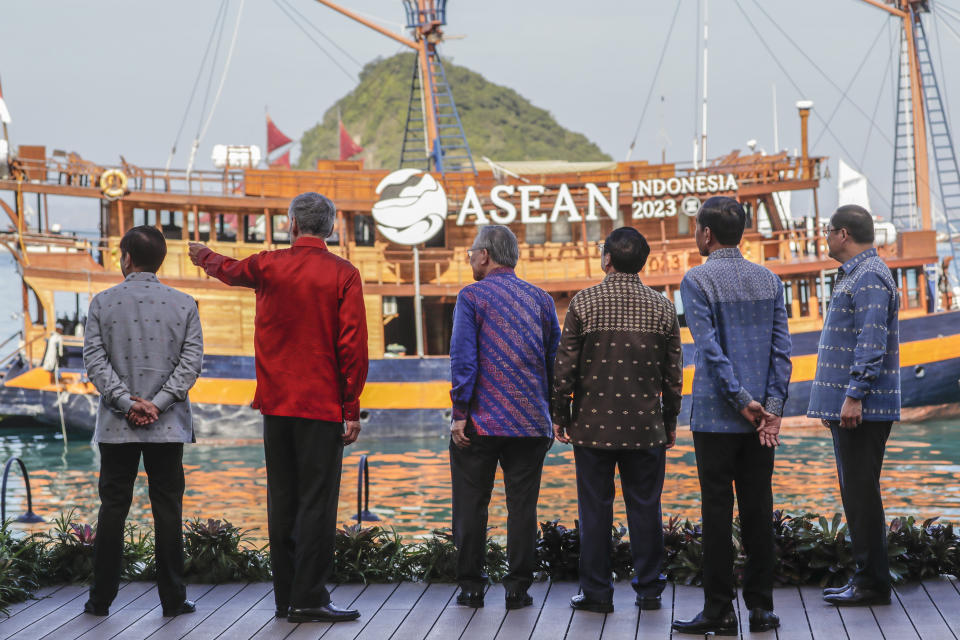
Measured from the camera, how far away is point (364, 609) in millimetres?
4941

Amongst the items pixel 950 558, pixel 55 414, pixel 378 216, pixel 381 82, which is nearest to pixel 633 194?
pixel 378 216

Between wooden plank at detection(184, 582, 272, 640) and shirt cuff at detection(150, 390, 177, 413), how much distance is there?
3.04 ft

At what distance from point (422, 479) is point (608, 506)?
432 inches

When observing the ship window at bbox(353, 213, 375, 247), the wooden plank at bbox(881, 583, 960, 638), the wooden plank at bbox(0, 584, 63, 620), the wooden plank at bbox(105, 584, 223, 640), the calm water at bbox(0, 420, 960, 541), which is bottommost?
the calm water at bbox(0, 420, 960, 541)

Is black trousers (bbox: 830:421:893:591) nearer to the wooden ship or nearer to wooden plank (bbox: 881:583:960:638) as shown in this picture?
wooden plank (bbox: 881:583:960:638)

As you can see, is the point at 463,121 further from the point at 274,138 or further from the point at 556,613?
the point at 556,613

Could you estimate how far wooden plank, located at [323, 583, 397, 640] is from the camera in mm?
4543

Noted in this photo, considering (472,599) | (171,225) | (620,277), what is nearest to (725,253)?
(620,277)

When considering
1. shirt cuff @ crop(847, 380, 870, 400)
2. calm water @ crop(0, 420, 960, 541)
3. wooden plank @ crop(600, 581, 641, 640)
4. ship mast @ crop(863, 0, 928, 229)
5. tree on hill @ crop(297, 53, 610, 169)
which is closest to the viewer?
wooden plank @ crop(600, 581, 641, 640)

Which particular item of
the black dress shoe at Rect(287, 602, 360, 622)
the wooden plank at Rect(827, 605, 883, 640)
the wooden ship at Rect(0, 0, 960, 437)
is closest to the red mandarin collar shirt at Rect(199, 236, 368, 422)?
the black dress shoe at Rect(287, 602, 360, 622)

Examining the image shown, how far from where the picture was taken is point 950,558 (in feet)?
17.2

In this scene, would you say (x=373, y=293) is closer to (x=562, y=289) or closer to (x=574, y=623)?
(x=562, y=289)

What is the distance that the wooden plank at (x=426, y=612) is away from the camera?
455 cm

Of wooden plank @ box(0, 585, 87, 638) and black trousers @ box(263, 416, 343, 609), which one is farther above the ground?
black trousers @ box(263, 416, 343, 609)
